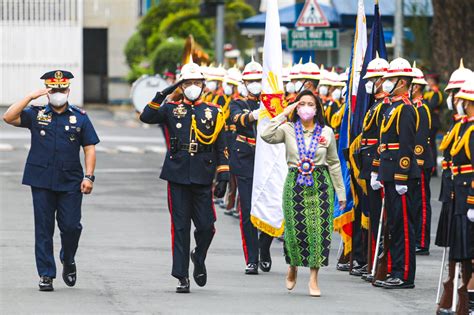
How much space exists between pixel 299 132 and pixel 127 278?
2.19m

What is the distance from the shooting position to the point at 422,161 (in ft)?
45.6

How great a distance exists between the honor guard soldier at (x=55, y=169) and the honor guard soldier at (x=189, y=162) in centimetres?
72

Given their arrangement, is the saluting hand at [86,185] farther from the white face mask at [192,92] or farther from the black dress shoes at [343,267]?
the black dress shoes at [343,267]

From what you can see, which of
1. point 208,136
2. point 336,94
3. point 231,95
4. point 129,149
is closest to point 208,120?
point 208,136

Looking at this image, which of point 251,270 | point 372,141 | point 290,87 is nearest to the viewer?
point 372,141

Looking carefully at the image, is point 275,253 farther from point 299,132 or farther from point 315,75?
point 299,132

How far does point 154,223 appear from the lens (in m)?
18.2

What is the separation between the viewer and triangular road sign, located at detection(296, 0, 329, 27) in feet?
77.4

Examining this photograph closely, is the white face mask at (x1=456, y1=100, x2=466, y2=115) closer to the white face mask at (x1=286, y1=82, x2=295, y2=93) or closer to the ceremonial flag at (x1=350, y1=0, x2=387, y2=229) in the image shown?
the ceremonial flag at (x1=350, y1=0, x2=387, y2=229)

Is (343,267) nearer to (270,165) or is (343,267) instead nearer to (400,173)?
(270,165)

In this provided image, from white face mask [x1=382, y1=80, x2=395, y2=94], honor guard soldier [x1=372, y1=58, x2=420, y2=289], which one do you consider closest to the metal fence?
white face mask [x1=382, y1=80, x2=395, y2=94]

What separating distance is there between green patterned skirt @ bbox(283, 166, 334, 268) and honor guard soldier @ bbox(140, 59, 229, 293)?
77 centimetres

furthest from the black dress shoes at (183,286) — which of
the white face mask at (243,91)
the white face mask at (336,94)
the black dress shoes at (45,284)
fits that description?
the white face mask at (336,94)

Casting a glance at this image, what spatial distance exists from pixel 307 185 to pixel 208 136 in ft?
3.40
